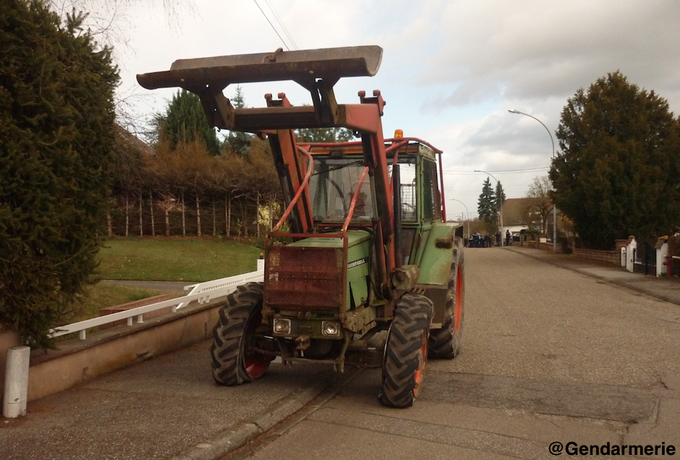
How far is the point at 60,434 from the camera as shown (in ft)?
16.0

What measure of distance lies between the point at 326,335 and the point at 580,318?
7.36 metres

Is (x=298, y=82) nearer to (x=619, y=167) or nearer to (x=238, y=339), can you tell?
(x=238, y=339)

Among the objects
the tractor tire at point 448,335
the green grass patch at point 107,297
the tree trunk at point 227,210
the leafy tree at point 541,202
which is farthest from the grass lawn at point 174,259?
the leafy tree at point 541,202

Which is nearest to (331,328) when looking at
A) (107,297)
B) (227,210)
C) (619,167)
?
(107,297)

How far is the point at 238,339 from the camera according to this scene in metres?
6.32

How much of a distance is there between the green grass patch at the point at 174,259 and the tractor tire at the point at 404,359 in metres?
10.5

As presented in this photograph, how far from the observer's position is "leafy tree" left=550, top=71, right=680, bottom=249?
83.4 ft

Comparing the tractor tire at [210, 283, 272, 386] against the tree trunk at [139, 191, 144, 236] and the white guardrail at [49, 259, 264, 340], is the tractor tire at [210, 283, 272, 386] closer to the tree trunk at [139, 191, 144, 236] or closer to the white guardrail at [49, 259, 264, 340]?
the white guardrail at [49, 259, 264, 340]

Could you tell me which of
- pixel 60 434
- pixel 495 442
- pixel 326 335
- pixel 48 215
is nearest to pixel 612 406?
pixel 495 442

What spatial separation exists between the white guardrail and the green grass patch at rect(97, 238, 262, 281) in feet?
17.9

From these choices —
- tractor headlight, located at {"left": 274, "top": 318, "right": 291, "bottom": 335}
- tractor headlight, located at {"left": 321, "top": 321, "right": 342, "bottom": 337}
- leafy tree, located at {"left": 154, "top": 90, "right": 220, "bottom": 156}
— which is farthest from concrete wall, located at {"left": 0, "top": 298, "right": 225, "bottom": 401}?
leafy tree, located at {"left": 154, "top": 90, "right": 220, "bottom": 156}

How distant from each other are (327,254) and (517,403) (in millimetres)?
2353

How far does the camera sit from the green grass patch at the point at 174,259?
17.1 meters

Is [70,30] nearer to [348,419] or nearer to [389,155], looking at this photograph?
[389,155]
